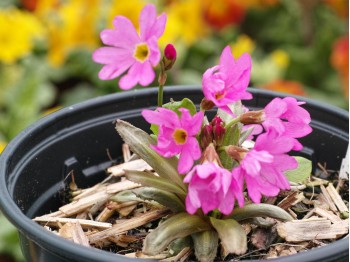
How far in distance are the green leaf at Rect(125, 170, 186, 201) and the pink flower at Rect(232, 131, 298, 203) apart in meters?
0.13

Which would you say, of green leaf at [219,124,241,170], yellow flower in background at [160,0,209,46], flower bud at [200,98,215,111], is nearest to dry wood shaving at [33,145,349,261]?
green leaf at [219,124,241,170]

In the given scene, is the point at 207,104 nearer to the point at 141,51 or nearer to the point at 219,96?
the point at 219,96

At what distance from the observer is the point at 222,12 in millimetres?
3252

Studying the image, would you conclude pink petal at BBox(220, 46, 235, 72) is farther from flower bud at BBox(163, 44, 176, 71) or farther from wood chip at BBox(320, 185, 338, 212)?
wood chip at BBox(320, 185, 338, 212)

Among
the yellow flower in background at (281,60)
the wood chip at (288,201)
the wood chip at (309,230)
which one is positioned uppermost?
the wood chip at (288,201)

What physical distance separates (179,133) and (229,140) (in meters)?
0.13

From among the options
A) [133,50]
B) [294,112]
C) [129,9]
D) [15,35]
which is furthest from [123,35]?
[15,35]

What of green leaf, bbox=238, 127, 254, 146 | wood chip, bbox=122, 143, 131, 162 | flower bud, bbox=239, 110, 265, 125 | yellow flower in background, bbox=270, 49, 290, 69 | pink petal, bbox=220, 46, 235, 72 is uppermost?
pink petal, bbox=220, 46, 235, 72

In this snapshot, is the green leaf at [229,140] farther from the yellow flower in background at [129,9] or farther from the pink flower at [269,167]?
the yellow flower in background at [129,9]

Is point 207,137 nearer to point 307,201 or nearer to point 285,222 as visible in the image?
point 285,222

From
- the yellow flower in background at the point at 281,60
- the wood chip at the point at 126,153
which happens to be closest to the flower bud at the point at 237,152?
the wood chip at the point at 126,153

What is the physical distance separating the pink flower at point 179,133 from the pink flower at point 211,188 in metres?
0.03

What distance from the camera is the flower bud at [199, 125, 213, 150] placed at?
1002 millimetres

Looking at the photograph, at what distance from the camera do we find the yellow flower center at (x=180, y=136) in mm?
958
